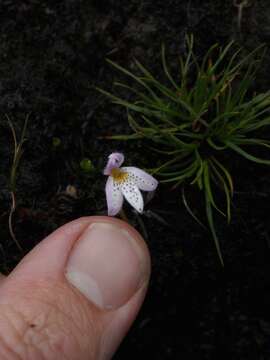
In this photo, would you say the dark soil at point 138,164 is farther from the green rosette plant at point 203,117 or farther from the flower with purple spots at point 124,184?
the flower with purple spots at point 124,184

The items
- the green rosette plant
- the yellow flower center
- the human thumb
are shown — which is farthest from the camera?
the green rosette plant

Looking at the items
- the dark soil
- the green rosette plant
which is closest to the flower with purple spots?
the green rosette plant

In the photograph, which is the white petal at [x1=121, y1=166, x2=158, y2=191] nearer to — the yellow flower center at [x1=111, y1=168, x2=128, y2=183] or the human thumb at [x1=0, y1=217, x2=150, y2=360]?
the yellow flower center at [x1=111, y1=168, x2=128, y2=183]

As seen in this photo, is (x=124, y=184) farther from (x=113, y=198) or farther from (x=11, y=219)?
(x=11, y=219)

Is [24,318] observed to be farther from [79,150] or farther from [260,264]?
[260,264]

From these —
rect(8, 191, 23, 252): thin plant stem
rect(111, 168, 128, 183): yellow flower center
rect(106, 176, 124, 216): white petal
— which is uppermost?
rect(111, 168, 128, 183): yellow flower center

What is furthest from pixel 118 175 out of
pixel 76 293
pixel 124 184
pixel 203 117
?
pixel 203 117
